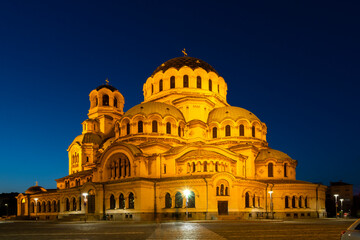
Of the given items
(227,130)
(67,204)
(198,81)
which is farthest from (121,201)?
(198,81)

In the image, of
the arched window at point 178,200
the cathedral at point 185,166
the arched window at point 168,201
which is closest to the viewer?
the cathedral at point 185,166

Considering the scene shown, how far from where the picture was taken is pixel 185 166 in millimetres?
48688

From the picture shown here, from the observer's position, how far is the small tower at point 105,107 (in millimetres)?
68688

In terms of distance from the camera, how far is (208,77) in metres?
61.7

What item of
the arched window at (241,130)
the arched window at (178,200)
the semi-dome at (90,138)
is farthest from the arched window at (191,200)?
the semi-dome at (90,138)

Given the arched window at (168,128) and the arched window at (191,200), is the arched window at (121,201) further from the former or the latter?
the arched window at (168,128)

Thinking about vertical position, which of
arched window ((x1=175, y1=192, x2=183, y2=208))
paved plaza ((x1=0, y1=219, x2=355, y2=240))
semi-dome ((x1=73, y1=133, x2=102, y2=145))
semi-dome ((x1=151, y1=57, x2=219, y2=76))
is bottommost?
arched window ((x1=175, y1=192, x2=183, y2=208))

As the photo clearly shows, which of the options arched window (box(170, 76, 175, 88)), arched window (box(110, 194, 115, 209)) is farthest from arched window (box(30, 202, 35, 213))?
arched window (box(170, 76, 175, 88))

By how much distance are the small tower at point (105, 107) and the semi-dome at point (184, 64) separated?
11389 mm

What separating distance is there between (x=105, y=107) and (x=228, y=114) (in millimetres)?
24239

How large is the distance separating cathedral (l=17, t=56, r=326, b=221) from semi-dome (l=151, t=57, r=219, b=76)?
0.16 metres

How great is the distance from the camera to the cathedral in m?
46.3

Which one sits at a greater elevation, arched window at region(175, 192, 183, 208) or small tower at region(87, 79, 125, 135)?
small tower at region(87, 79, 125, 135)

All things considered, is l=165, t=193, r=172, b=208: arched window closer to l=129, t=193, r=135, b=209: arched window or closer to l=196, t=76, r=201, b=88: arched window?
l=129, t=193, r=135, b=209: arched window
